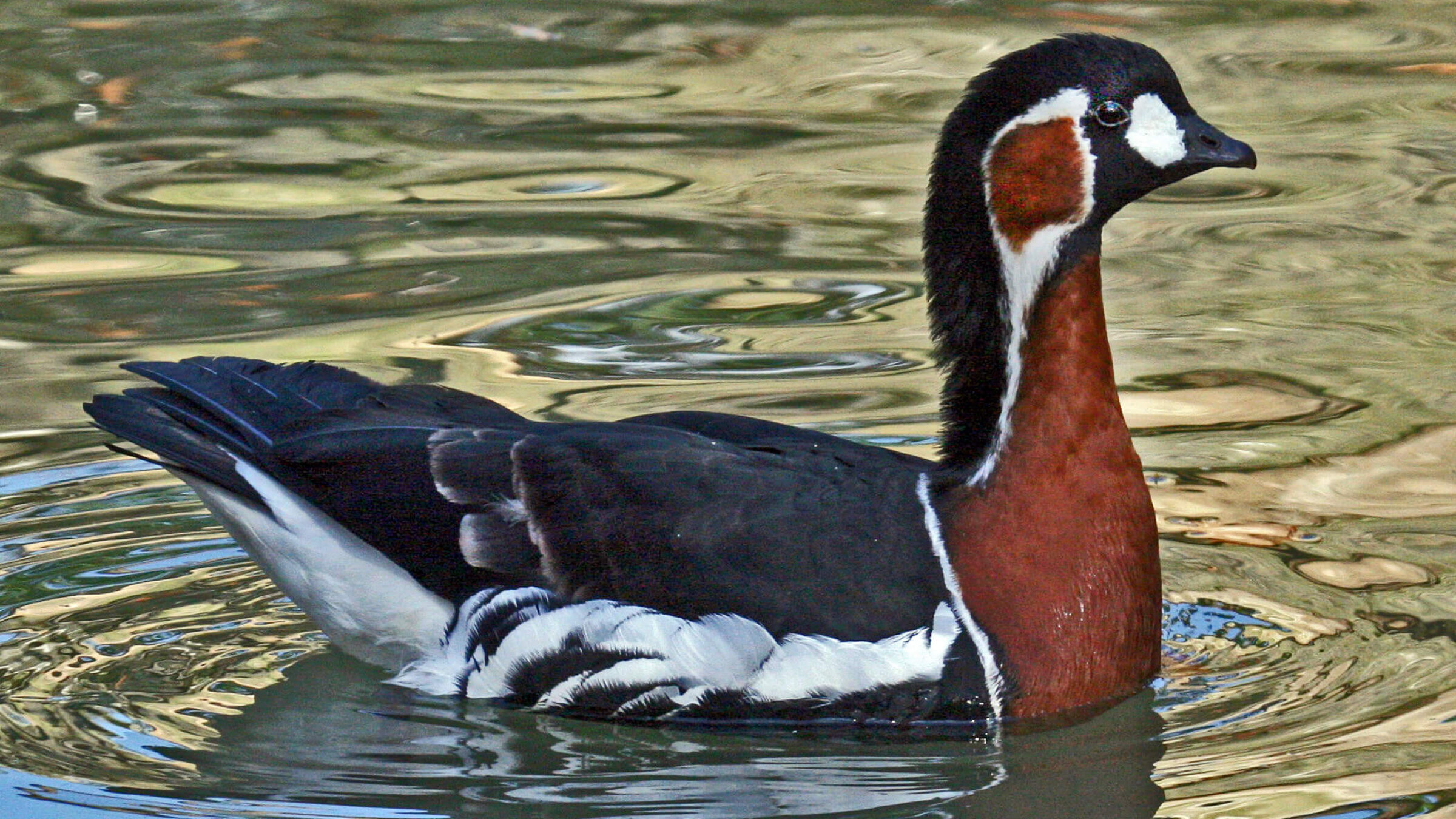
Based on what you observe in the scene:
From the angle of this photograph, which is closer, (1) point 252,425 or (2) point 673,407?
(1) point 252,425

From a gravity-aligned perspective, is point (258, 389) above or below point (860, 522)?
above

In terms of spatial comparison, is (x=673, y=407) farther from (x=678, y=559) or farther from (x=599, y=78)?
(x=599, y=78)

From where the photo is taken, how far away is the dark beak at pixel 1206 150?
586 cm

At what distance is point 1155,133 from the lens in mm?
5852

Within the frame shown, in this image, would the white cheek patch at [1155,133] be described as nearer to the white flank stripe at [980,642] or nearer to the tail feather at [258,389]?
the white flank stripe at [980,642]

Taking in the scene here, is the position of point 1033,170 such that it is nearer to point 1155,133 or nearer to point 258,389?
point 1155,133

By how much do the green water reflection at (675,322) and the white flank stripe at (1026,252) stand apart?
93cm

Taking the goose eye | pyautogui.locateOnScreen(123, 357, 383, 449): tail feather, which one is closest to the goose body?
the goose eye

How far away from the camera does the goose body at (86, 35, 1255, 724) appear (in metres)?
5.63

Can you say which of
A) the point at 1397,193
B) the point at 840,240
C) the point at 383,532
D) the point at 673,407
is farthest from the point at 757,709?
the point at 1397,193

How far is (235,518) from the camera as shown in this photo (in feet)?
20.3

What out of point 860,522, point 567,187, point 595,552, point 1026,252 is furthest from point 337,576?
point 567,187

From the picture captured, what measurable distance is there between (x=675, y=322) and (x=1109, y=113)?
3.76 m

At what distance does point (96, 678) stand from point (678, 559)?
1647mm
